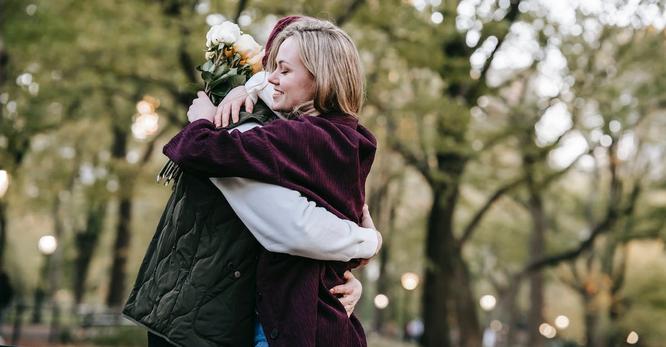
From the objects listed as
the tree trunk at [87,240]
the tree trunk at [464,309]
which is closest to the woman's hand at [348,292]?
the tree trunk at [464,309]

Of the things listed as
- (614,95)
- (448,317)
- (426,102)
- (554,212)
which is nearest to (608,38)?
(614,95)

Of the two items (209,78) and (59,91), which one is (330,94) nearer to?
(209,78)

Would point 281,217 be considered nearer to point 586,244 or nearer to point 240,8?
point 240,8

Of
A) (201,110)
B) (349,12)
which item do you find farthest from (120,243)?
(201,110)

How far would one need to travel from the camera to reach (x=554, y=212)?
3366 centimetres

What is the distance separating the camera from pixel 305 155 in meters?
2.36

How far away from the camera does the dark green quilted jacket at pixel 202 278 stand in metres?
2.35

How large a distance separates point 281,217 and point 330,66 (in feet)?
1.59

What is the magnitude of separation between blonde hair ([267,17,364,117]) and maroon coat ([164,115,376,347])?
0.05m

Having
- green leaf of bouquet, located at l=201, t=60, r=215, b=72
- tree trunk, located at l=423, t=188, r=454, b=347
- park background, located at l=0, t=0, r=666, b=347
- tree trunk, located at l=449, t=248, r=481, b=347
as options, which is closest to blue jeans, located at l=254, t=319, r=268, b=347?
green leaf of bouquet, located at l=201, t=60, r=215, b=72

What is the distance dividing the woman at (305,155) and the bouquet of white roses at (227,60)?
191 mm

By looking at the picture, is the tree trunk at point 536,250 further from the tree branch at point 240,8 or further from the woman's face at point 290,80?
the woman's face at point 290,80

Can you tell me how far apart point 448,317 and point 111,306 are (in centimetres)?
1134

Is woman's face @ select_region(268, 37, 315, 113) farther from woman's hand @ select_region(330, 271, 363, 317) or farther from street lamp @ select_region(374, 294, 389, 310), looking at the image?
street lamp @ select_region(374, 294, 389, 310)
